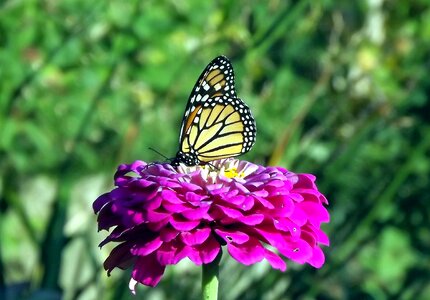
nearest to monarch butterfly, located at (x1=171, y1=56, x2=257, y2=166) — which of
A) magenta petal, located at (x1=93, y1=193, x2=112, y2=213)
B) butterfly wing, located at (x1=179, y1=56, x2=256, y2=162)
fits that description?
butterfly wing, located at (x1=179, y1=56, x2=256, y2=162)

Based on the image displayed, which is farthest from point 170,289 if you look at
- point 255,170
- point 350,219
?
point 255,170

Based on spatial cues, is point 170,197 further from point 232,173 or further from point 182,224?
point 232,173

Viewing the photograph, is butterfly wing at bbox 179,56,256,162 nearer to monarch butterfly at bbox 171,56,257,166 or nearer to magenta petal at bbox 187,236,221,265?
monarch butterfly at bbox 171,56,257,166

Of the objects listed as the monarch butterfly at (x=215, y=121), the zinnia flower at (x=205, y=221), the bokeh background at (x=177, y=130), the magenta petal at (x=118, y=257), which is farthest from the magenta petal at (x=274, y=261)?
the bokeh background at (x=177, y=130)

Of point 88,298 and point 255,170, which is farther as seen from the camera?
point 88,298

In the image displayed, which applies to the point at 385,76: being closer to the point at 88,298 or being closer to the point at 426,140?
the point at 426,140

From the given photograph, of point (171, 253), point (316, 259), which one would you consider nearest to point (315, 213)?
point (316, 259)
